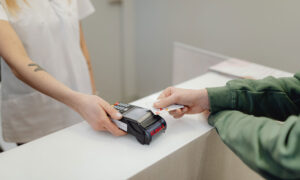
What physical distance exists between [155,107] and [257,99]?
0.28 m

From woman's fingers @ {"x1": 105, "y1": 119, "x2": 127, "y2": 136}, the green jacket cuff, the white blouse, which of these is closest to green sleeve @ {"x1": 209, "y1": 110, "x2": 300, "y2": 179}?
the green jacket cuff

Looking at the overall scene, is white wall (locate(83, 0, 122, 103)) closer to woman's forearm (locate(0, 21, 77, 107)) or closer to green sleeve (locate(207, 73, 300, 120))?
woman's forearm (locate(0, 21, 77, 107))

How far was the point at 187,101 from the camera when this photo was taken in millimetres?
682

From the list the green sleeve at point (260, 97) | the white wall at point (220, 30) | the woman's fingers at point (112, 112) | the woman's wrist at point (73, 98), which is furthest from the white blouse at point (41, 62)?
the white wall at point (220, 30)

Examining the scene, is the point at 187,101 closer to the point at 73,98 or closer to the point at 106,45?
the point at 73,98

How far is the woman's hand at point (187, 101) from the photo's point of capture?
67 centimetres

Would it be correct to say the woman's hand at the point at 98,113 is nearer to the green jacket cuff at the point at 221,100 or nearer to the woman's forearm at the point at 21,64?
the woman's forearm at the point at 21,64

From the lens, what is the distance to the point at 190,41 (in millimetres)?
1662

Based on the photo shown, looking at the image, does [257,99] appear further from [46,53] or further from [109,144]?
[46,53]

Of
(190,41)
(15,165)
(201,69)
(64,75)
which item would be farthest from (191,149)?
(190,41)

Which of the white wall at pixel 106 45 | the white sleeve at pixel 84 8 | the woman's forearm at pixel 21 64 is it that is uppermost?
the white sleeve at pixel 84 8

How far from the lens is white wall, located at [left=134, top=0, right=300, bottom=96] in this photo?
123 centimetres

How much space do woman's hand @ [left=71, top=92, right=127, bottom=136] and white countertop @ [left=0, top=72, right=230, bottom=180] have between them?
2cm

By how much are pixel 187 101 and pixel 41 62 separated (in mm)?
570
